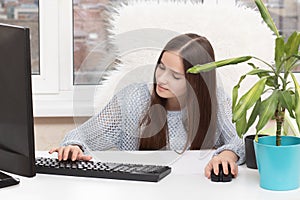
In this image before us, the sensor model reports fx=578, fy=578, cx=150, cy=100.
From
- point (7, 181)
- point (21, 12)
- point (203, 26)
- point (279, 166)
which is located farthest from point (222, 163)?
point (21, 12)

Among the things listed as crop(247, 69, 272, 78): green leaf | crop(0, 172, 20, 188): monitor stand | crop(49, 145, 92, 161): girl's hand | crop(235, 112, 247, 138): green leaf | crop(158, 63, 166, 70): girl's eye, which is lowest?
crop(0, 172, 20, 188): monitor stand

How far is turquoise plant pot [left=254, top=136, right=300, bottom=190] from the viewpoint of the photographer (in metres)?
1.33

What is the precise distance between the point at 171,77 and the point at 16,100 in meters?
0.58

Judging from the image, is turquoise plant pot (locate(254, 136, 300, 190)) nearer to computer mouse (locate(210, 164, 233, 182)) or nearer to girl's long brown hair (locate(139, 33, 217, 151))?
computer mouse (locate(210, 164, 233, 182))

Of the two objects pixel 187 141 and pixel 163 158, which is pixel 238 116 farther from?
pixel 187 141

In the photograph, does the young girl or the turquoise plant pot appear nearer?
the turquoise plant pot

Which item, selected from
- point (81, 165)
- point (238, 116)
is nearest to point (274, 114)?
point (238, 116)

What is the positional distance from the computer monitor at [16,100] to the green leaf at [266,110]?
1.68 ft

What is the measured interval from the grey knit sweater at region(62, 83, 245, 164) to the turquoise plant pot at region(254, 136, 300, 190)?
1.30 feet

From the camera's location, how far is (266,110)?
1.29 m

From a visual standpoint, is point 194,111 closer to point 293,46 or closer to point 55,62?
point 293,46

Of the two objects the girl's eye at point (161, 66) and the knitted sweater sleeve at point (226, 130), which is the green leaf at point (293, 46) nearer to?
the knitted sweater sleeve at point (226, 130)

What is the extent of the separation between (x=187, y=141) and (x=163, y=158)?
239 mm

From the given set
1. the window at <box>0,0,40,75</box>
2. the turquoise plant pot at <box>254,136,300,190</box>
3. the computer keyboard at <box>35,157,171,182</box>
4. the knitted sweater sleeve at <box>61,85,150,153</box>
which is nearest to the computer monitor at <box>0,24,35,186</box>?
the computer keyboard at <box>35,157,171,182</box>
